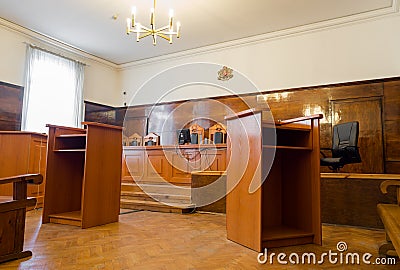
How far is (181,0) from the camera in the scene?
4.71m

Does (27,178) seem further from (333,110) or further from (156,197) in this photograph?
(333,110)

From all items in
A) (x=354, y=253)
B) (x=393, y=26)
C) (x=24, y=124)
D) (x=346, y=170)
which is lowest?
(x=354, y=253)

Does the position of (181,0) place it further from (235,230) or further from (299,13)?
(235,230)

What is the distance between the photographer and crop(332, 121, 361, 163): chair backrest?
398 centimetres

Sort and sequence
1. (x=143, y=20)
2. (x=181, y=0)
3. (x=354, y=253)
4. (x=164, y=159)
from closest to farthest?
(x=354, y=253)
(x=181, y=0)
(x=143, y=20)
(x=164, y=159)

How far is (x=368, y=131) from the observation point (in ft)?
16.2

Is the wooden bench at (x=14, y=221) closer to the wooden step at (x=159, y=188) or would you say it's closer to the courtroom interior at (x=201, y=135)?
the courtroom interior at (x=201, y=135)

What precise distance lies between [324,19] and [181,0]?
260 cm

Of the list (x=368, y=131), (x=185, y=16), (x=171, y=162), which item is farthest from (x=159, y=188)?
(x=368, y=131)

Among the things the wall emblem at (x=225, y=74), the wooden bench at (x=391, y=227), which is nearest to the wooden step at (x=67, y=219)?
the wooden bench at (x=391, y=227)

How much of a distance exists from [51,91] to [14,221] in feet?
15.2

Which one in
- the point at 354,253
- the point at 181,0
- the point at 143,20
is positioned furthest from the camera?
the point at 143,20

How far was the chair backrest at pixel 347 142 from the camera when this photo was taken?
3.98 meters

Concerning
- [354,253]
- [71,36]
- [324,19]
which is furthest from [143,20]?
[354,253]
